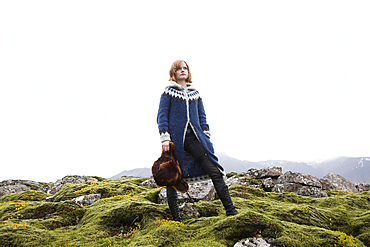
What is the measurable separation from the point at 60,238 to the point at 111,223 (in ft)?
3.81

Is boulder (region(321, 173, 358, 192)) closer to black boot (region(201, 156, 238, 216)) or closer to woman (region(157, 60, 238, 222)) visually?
black boot (region(201, 156, 238, 216))

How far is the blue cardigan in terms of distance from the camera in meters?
5.04

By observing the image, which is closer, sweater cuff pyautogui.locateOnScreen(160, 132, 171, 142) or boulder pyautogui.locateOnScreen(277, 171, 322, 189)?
sweater cuff pyautogui.locateOnScreen(160, 132, 171, 142)

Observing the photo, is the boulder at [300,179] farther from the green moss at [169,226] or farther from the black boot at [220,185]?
the black boot at [220,185]

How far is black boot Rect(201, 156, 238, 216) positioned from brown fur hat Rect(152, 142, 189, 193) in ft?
2.18

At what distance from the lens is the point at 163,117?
510 centimetres

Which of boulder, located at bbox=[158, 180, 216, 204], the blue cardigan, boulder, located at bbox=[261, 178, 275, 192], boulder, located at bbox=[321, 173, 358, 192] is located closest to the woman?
the blue cardigan

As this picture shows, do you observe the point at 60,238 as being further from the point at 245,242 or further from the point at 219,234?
the point at 245,242

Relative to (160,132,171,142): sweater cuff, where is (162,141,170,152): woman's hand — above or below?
below

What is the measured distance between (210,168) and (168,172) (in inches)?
40.3

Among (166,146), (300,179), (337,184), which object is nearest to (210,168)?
(166,146)

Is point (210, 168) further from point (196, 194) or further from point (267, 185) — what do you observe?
point (267, 185)

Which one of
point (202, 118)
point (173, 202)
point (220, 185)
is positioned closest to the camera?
point (220, 185)

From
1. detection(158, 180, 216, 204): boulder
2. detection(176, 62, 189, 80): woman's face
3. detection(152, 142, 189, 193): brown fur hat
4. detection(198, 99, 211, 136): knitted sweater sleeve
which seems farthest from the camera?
detection(158, 180, 216, 204): boulder
